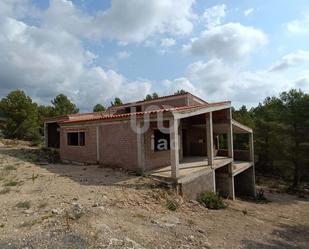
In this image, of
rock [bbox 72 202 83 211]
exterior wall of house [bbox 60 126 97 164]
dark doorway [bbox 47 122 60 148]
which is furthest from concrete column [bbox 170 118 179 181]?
dark doorway [bbox 47 122 60 148]

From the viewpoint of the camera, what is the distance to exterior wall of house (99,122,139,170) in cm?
1270

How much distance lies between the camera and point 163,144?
46.9 feet

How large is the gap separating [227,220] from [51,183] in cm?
698

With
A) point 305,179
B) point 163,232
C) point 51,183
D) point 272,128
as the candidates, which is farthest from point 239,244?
point 305,179

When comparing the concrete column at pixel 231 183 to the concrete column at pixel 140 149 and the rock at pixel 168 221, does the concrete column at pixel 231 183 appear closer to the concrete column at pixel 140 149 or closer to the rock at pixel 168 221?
the concrete column at pixel 140 149

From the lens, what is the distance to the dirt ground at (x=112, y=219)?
6035 mm

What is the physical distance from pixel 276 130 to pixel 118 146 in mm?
17733

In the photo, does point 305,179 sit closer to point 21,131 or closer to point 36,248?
point 36,248

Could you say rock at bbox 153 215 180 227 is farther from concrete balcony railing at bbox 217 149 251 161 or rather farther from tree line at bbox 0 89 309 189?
concrete balcony railing at bbox 217 149 251 161

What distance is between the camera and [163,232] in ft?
22.6

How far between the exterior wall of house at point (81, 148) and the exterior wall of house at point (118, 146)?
0.80m

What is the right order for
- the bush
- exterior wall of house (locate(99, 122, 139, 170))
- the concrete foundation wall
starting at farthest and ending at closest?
exterior wall of house (locate(99, 122, 139, 170)) < the bush < the concrete foundation wall

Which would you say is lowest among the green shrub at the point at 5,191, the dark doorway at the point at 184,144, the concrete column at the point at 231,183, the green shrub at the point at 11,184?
the concrete column at the point at 231,183

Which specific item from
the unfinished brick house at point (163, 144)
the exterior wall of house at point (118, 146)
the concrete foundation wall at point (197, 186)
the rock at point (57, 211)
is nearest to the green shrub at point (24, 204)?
the rock at point (57, 211)
